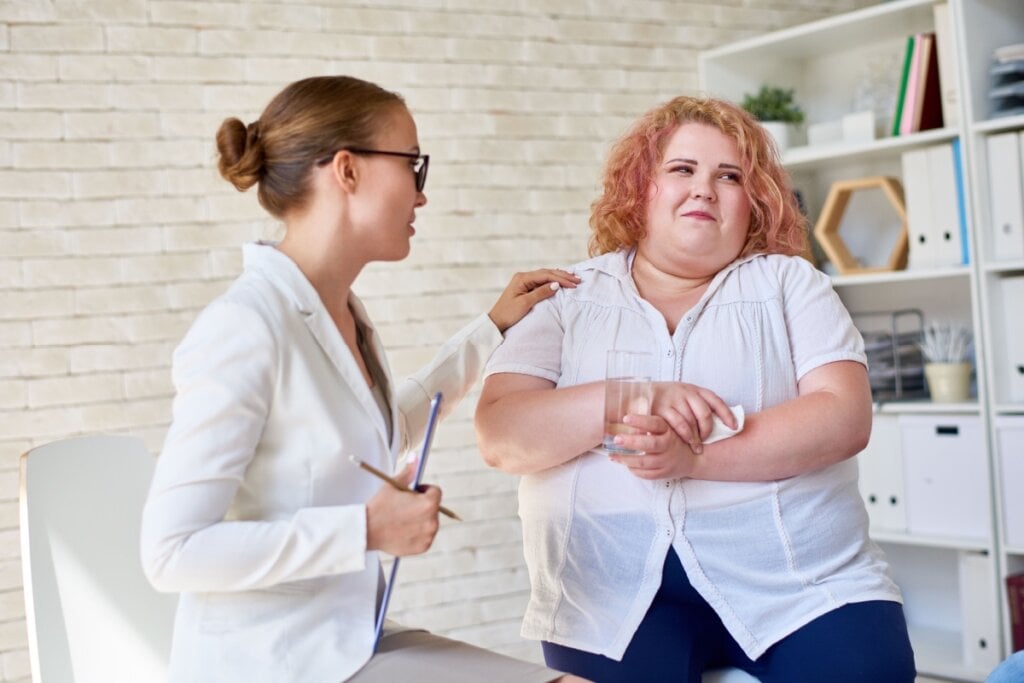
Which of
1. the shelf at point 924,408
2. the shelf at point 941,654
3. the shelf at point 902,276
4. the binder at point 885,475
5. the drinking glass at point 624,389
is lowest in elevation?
the shelf at point 941,654

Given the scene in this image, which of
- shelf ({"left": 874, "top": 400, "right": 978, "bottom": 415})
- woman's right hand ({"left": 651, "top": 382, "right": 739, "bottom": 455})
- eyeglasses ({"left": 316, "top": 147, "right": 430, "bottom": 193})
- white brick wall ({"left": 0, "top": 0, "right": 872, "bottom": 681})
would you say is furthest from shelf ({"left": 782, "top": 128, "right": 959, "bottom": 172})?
eyeglasses ({"left": 316, "top": 147, "right": 430, "bottom": 193})

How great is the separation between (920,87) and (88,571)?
2.85 metres

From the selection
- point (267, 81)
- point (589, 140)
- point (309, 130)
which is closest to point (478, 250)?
point (589, 140)

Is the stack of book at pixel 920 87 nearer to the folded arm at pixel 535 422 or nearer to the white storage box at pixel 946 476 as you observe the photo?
the white storage box at pixel 946 476

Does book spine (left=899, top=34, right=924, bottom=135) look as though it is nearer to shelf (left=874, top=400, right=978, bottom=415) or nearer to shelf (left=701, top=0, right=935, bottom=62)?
shelf (left=701, top=0, right=935, bottom=62)

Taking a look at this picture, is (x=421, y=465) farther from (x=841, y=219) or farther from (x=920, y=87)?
(x=841, y=219)

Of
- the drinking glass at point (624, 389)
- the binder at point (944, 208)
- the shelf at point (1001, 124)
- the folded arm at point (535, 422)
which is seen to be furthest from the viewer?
the binder at point (944, 208)

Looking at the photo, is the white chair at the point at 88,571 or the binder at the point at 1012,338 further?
the binder at the point at 1012,338

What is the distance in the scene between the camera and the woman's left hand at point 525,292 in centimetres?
212

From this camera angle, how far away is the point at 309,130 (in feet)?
5.00

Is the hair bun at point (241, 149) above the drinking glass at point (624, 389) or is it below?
above

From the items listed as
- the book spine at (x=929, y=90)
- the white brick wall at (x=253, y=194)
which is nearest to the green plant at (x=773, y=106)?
the white brick wall at (x=253, y=194)

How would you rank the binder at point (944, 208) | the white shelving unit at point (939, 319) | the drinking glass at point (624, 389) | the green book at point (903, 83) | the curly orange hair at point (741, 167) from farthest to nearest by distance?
the green book at point (903, 83)
the binder at point (944, 208)
the white shelving unit at point (939, 319)
the curly orange hair at point (741, 167)
the drinking glass at point (624, 389)

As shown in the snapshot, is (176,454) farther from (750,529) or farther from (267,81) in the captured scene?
(267,81)
